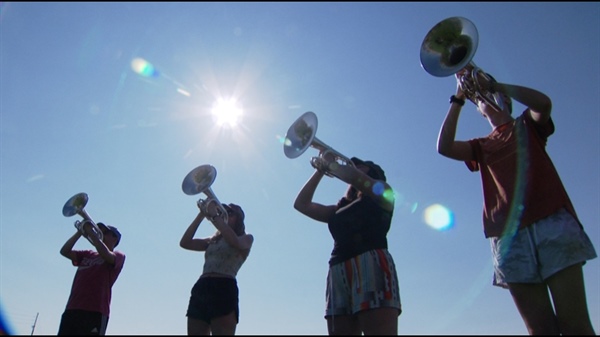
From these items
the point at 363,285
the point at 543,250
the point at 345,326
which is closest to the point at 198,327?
the point at 345,326

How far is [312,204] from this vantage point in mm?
4086

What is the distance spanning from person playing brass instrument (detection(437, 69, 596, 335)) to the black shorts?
4339 mm

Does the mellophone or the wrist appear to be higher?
the mellophone

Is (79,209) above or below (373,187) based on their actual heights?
above

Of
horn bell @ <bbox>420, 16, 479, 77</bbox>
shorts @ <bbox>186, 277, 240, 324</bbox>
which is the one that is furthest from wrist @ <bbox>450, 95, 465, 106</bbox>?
shorts @ <bbox>186, 277, 240, 324</bbox>

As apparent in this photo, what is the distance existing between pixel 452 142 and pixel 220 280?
2.55m

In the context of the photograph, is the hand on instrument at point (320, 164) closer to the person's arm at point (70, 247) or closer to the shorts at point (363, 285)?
the shorts at point (363, 285)

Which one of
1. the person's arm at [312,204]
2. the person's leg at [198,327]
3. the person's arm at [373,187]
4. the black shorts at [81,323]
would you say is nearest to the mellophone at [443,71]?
the person's arm at [312,204]

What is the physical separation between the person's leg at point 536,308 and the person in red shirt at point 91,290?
4.51 metres

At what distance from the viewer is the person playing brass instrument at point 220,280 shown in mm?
3947

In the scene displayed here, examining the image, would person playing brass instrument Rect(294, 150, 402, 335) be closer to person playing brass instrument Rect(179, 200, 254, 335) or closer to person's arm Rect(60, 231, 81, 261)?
person playing brass instrument Rect(179, 200, 254, 335)

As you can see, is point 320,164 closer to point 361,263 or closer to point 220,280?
point 361,263

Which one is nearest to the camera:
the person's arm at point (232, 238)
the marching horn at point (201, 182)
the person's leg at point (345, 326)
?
the person's leg at point (345, 326)

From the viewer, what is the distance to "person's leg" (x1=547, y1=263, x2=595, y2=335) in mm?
2354
